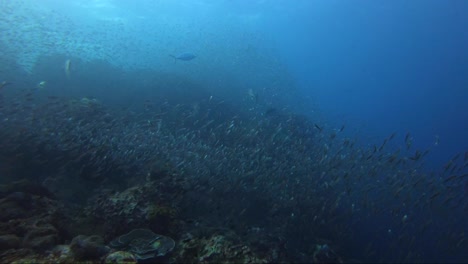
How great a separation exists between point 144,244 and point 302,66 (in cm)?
10624

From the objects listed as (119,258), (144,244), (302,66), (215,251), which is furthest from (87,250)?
(302,66)

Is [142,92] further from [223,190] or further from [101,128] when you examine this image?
[223,190]

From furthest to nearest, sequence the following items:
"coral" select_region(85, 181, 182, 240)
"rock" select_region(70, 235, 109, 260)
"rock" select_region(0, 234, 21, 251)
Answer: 1. "coral" select_region(85, 181, 182, 240)
2. "rock" select_region(0, 234, 21, 251)
3. "rock" select_region(70, 235, 109, 260)

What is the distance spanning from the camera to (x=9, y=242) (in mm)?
5719

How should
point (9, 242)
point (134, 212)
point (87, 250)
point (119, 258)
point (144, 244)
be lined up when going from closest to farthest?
point (119, 258)
point (87, 250)
point (9, 242)
point (144, 244)
point (134, 212)

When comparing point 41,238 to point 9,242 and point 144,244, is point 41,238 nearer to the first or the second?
point 9,242

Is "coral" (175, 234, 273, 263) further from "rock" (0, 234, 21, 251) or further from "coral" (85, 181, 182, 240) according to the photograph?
"rock" (0, 234, 21, 251)

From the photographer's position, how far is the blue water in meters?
15.1

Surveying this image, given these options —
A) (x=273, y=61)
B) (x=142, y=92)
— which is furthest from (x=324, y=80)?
(x=142, y=92)

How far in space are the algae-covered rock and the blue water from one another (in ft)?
15.2

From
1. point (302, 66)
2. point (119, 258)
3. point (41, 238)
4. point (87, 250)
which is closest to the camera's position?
point (119, 258)

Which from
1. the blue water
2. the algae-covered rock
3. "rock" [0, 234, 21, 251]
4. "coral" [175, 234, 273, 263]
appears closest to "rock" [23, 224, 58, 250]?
"rock" [0, 234, 21, 251]

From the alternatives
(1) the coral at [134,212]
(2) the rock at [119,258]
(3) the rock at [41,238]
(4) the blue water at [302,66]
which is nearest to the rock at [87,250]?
(2) the rock at [119,258]

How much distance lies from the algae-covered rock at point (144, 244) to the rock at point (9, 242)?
5.45 feet
